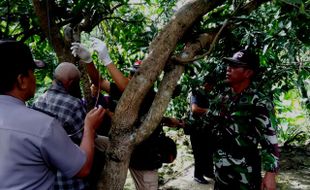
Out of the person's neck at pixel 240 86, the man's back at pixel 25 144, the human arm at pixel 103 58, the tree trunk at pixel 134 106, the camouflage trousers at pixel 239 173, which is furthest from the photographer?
the person's neck at pixel 240 86

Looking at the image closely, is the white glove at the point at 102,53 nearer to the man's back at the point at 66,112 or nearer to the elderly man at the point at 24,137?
the man's back at the point at 66,112

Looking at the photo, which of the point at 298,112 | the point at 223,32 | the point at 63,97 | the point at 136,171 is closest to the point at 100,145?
the point at 63,97

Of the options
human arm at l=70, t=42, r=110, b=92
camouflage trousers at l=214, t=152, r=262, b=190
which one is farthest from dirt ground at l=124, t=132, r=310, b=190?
human arm at l=70, t=42, r=110, b=92

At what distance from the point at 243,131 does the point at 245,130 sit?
17 mm

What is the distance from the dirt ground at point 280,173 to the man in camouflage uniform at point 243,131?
1.87 meters

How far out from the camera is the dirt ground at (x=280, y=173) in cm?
420

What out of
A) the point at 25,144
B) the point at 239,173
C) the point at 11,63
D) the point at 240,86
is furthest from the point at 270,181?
the point at 11,63

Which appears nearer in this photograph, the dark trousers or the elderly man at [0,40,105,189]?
the elderly man at [0,40,105,189]

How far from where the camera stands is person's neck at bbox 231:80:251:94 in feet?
7.88

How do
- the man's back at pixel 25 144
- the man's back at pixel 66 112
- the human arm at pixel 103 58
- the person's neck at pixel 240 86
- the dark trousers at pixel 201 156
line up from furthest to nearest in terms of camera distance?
1. the dark trousers at pixel 201 156
2. the person's neck at pixel 240 86
3. the human arm at pixel 103 58
4. the man's back at pixel 66 112
5. the man's back at pixel 25 144

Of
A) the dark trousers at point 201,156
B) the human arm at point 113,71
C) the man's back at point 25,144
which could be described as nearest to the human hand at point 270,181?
the human arm at point 113,71

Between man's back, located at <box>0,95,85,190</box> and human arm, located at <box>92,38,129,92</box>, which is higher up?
human arm, located at <box>92,38,129,92</box>

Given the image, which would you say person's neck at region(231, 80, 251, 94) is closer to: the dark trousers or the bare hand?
the bare hand

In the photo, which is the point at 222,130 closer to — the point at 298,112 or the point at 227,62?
the point at 227,62
